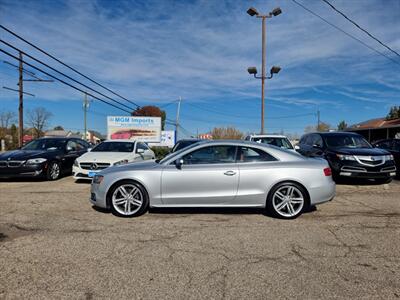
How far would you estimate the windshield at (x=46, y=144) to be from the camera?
464 inches

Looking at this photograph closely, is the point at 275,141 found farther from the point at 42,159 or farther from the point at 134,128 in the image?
the point at 134,128

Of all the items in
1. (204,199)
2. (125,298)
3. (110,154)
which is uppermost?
(110,154)

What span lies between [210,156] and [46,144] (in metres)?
8.53

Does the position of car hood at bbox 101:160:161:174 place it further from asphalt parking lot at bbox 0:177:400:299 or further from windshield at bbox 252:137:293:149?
windshield at bbox 252:137:293:149

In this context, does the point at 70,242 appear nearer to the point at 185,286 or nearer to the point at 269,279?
the point at 185,286

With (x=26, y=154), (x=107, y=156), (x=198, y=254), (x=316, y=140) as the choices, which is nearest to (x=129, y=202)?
(x=198, y=254)

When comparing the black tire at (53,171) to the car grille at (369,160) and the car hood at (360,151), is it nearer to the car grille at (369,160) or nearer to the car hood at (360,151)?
the car hood at (360,151)

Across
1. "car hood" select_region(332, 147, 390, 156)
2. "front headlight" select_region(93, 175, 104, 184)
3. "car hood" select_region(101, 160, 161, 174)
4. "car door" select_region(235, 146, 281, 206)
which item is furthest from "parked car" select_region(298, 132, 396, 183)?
"front headlight" select_region(93, 175, 104, 184)

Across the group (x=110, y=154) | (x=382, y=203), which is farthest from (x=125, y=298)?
(x=110, y=154)

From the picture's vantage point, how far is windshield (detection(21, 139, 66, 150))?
11.8 m

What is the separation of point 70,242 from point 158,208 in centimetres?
216

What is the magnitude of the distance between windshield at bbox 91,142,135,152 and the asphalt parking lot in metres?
4.88

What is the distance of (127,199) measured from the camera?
5793 mm

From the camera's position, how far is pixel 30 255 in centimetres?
393
